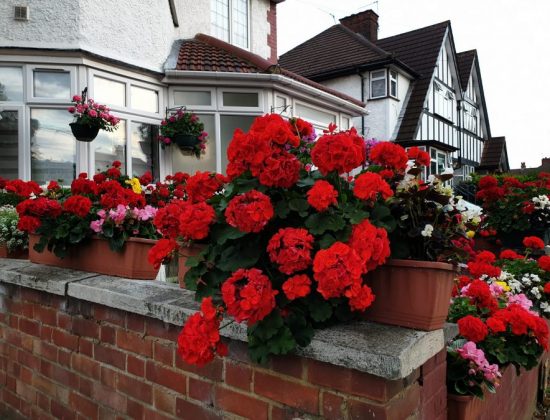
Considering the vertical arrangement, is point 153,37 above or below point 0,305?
above

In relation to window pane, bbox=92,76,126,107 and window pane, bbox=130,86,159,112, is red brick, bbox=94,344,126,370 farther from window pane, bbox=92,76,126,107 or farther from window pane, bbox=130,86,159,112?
window pane, bbox=130,86,159,112

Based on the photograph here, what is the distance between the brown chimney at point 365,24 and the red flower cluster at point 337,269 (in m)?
20.9

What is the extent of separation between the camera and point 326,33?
20359mm

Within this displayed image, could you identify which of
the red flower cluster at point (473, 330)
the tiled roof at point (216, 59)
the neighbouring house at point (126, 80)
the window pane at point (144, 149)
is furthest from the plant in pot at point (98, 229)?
the tiled roof at point (216, 59)

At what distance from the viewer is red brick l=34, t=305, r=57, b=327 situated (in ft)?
7.25

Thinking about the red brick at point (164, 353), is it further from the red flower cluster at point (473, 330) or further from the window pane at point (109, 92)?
the window pane at point (109, 92)

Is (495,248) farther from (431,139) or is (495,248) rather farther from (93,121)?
(431,139)

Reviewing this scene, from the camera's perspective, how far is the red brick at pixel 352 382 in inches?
47.3

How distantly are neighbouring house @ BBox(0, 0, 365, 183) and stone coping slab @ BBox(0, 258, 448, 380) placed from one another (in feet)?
17.5

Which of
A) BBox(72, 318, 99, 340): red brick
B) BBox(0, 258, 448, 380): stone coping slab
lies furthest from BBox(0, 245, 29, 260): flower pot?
BBox(72, 318, 99, 340): red brick

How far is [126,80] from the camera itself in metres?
7.73

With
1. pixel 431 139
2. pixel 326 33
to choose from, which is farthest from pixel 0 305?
pixel 326 33

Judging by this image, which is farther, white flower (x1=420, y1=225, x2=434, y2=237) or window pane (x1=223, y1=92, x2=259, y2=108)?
window pane (x1=223, y1=92, x2=259, y2=108)

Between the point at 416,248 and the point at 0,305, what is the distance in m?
2.29
